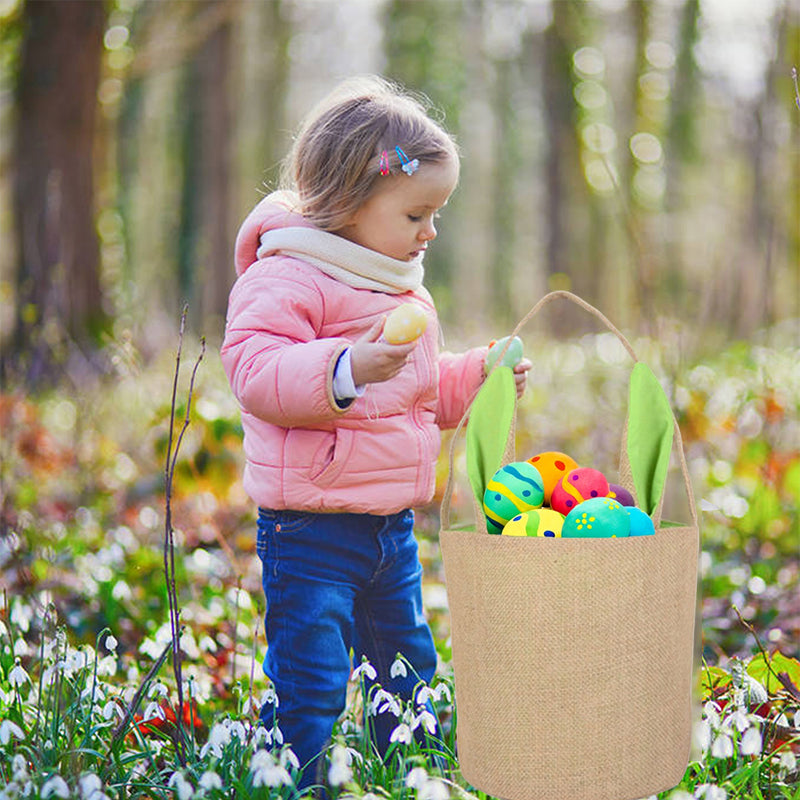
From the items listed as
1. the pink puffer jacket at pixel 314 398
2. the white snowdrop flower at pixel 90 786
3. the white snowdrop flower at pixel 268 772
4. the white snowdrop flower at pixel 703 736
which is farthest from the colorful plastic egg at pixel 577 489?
the white snowdrop flower at pixel 90 786

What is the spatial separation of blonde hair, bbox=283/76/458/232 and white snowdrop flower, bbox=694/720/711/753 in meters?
1.33

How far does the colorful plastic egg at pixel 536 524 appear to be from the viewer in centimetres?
202

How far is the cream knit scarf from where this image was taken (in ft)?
7.45

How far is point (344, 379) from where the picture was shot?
2090 millimetres

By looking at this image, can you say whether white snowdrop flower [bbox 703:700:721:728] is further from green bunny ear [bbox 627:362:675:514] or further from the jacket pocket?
the jacket pocket

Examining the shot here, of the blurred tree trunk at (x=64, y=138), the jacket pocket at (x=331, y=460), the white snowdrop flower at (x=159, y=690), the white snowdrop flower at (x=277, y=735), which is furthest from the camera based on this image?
the blurred tree trunk at (x=64, y=138)

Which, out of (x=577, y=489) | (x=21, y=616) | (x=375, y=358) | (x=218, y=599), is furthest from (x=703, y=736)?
(x=21, y=616)

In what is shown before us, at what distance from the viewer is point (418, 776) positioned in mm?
1879

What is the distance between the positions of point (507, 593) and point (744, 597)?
1.99 metres

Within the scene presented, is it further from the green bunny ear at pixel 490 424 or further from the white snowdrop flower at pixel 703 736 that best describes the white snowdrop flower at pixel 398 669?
the white snowdrop flower at pixel 703 736

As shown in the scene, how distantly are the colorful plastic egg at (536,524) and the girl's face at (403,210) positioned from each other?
664 mm

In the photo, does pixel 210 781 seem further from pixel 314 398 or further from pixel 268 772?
pixel 314 398

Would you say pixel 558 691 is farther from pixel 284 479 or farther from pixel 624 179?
pixel 624 179

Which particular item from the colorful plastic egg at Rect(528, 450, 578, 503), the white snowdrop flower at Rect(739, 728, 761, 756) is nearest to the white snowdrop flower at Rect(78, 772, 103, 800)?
the colorful plastic egg at Rect(528, 450, 578, 503)
